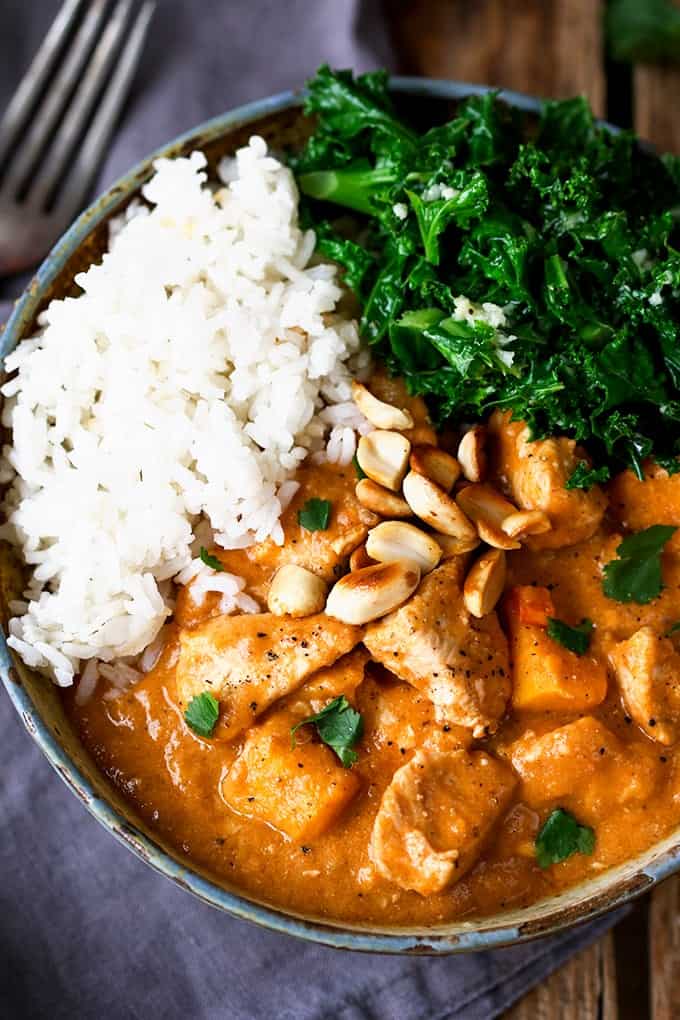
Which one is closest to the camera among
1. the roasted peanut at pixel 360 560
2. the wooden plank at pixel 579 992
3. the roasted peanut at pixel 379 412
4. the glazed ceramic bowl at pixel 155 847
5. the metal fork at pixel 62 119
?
the glazed ceramic bowl at pixel 155 847

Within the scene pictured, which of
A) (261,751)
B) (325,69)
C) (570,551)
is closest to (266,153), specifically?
(325,69)

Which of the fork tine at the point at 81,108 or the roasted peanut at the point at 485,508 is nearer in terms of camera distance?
the roasted peanut at the point at 485,508

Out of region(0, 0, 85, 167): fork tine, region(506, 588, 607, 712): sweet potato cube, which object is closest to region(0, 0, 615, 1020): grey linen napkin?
region(506, 588, 607, 712): sweet potato cube

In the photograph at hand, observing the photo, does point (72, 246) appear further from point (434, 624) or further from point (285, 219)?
point (434, 624)

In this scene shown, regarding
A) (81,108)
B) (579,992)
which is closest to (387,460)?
(579,992)

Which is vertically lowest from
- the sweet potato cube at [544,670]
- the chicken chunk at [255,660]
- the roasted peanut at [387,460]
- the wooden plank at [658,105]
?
the sweet potato cube at [544,670]

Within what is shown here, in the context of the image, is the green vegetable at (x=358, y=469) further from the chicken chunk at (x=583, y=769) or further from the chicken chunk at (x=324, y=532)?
the chicken chunk at (x=583, y=769)

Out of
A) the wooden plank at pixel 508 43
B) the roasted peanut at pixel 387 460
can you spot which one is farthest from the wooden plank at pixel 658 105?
the roasted peanut at pixel 387 460
